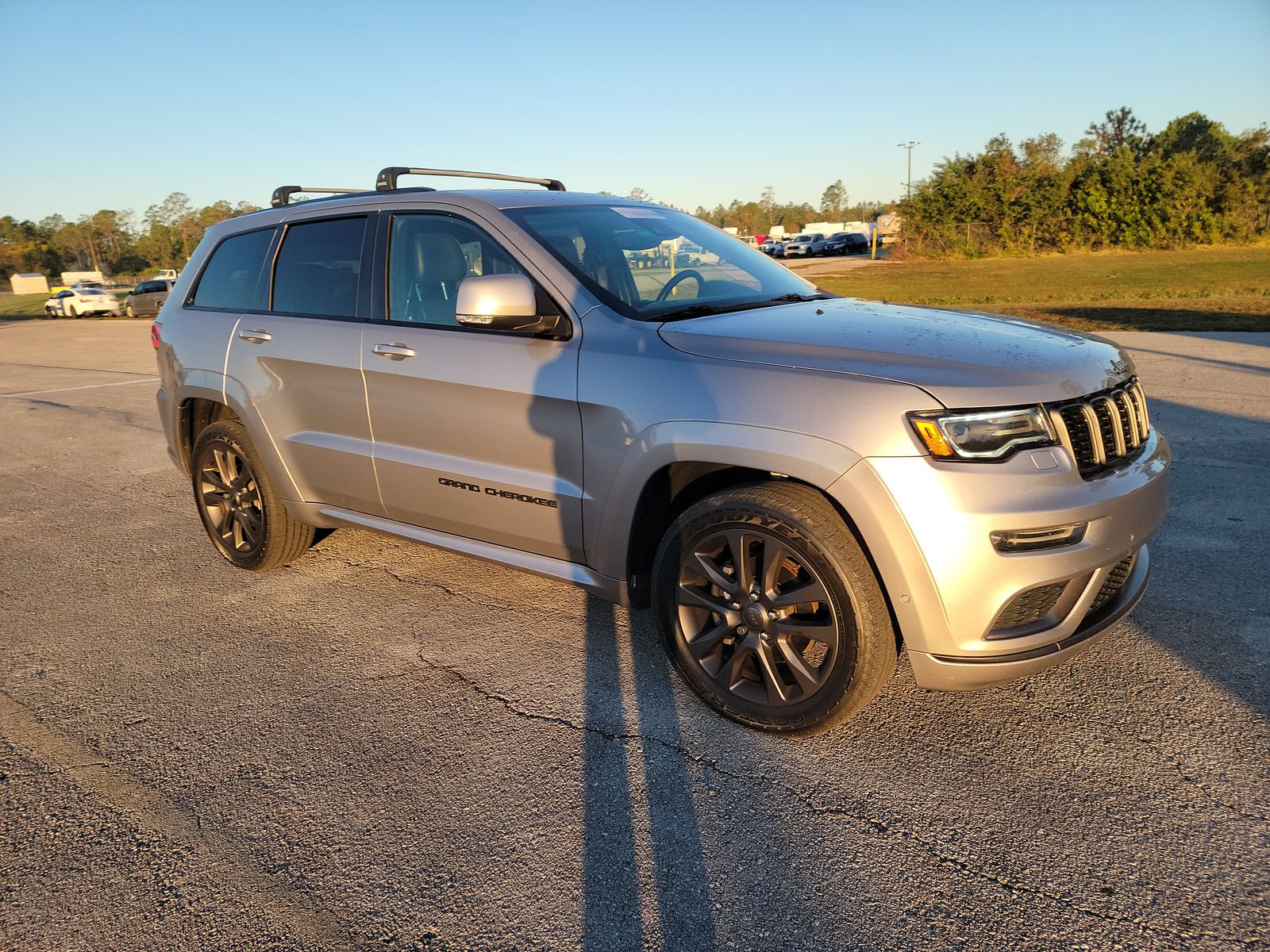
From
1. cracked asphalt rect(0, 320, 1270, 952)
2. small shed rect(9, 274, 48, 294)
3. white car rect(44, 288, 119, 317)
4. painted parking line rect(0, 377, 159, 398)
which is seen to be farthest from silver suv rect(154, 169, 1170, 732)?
small shed rect(9, 274, 48, 294)

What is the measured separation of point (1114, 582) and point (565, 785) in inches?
76.2

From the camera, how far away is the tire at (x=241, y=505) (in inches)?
188

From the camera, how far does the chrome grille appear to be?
284 centimetres

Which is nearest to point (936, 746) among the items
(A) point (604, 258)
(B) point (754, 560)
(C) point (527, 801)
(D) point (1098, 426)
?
(B) point (754, 560)

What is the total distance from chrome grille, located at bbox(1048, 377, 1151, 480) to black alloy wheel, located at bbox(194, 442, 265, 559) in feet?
12.6

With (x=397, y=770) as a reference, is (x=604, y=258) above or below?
above

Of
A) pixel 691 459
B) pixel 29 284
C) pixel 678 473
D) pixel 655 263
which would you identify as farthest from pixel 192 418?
pixel 29 284

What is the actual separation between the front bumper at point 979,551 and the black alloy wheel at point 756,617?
25 cm

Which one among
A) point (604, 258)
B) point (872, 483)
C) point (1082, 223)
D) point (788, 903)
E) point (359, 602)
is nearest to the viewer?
point (788, 903)

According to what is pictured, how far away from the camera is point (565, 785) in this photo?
9.64ft

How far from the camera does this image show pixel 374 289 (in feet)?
13.8

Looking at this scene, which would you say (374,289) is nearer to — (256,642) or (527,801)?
(256,642)

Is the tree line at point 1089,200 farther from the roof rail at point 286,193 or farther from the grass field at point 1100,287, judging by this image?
the roof rail at point 286,193

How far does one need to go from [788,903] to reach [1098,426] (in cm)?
176
